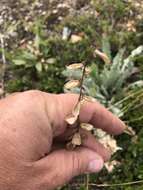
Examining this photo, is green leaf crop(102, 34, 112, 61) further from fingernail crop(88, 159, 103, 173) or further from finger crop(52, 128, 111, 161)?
fingernail crop(88, 159, 103, 173)

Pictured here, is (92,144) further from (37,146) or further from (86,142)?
(37,146)

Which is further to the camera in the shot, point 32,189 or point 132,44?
point 132,44

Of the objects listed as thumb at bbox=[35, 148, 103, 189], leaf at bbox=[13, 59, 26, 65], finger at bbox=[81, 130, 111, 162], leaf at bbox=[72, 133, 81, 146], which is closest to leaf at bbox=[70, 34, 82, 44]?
leaf at bbox=[13, 59, 26, 65]

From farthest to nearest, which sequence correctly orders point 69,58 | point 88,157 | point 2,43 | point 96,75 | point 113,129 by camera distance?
point 2,43, point 69,58, point 96,75, point 113,129, point 88,157

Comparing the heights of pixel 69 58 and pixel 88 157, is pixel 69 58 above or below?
above

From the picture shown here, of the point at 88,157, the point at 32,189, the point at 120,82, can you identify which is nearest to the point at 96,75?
the point at 120,82

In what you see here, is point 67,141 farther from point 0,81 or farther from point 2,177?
point 0,81
